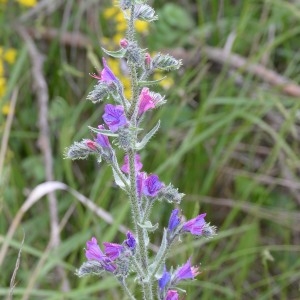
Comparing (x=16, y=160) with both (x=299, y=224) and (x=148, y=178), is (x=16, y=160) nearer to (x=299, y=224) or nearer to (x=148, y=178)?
(x=299, y=224)

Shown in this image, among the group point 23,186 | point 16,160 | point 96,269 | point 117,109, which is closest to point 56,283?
point 23,186

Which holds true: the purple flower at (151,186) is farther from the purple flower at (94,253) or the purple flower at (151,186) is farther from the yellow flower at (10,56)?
the yellow flower at (10,56)

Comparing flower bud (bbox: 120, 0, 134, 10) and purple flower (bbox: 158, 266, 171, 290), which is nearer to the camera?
flower bud (bbox: 120, 0, 134, 10)

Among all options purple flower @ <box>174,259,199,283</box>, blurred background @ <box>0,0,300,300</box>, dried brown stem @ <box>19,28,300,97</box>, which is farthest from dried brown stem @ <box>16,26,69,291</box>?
purple flower @ <box>174,259,199,283</box>

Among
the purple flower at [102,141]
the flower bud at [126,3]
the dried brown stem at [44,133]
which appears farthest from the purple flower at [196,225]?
the dried brown stem at [44,133]

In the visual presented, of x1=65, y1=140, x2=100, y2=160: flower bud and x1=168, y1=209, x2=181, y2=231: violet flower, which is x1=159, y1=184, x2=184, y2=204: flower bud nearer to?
x1=168, y1=209, x2=181, y2=231: violet flower

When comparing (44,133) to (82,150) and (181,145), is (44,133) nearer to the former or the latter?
(181,145)

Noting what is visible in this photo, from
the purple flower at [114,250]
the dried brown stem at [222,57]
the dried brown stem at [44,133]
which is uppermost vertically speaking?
the purple flower at [114,250]
